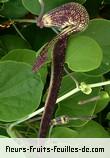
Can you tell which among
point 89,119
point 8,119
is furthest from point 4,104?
point 89,119

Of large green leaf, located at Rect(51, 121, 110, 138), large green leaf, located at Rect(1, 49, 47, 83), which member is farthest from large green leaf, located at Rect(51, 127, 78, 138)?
large green leaf, located at Rect(1, 49, 47, 83)

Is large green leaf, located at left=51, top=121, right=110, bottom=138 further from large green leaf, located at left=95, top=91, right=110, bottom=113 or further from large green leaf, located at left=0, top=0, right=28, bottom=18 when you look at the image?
large green leaf, located at left=0, top=0, right=28, bottom=18

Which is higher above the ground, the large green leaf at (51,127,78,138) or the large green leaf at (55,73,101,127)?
the large green leaf at (55,73,101,127)

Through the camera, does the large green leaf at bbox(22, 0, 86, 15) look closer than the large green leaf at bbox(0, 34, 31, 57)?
Yes

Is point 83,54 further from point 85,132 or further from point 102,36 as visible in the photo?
point 85,132

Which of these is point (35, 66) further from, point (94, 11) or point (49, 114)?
point (94, 11)

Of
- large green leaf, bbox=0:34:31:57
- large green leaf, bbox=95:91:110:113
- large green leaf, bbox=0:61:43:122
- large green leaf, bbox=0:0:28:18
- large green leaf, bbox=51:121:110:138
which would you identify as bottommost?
large green leaf, bbox=51:121:110:138

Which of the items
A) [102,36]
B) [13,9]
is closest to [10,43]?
[13,9]
